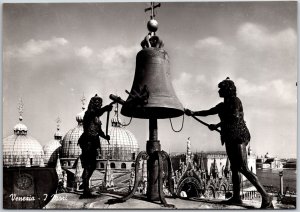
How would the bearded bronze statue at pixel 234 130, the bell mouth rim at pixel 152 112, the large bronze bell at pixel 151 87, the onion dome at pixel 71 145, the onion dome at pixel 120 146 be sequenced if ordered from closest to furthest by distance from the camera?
the bearded bronze statue at pixel 234 130
the large bronze bell at pixel 151 87
the bell mouth rim at pixel 152 112
the onion dome at pixel 120 146
the onion dome at pixel 71 145

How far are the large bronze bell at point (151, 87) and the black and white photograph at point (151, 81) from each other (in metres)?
0.01

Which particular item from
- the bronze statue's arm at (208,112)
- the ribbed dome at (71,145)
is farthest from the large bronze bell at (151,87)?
the ribbed dome at (71,145)

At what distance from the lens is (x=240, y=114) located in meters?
5.11

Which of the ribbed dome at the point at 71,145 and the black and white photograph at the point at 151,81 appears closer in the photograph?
the black and white photograph at the point at 151,81

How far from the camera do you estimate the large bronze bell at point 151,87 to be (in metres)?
5.16

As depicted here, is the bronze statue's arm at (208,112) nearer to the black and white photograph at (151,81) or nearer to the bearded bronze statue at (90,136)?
the black and white photograph at (151,81)

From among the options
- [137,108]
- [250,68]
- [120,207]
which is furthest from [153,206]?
[250,68]

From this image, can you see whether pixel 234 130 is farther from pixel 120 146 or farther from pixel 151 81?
pixel 120 146

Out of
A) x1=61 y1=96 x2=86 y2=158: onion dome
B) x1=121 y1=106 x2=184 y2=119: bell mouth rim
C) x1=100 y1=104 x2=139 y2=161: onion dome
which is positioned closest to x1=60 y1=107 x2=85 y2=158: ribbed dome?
x1=61 y1=96 x2=86 y2=158: onion dome

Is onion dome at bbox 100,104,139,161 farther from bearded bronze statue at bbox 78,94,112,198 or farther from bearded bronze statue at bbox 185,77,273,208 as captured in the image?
bearded bronze statue at bbox 185,77,273,208

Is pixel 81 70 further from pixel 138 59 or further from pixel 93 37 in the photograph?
pixel 138 59

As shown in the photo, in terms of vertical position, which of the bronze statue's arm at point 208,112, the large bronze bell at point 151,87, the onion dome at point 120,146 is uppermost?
the large bronze bell at point 151,87

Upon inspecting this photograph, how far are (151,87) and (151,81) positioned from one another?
0.09 m

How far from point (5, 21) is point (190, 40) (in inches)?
109
